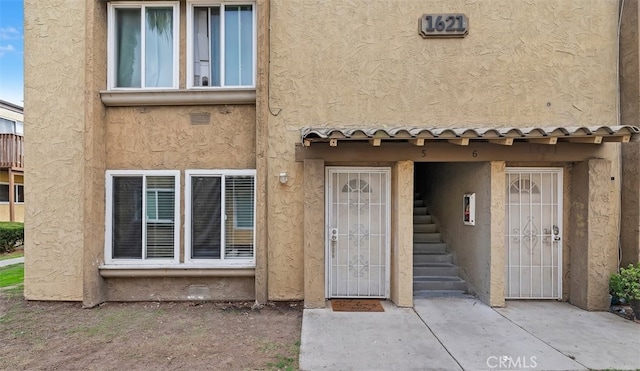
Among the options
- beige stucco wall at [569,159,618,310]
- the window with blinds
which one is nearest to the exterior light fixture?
the window with blinds

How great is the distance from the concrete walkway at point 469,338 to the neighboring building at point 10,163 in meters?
20.3

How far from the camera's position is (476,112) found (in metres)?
7.61

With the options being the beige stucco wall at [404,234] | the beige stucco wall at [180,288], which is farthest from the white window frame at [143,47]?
the beige stucco wall at [404,234]

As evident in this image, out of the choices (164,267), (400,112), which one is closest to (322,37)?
(400,112)

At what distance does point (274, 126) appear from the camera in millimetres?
7594

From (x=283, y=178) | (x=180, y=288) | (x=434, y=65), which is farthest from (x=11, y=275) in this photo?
(x=434, y=65)

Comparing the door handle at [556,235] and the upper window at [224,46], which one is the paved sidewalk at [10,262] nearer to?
the upper window at [224,46]

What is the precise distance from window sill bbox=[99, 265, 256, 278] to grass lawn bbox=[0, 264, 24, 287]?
4.08 m

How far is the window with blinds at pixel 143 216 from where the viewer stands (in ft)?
25.3

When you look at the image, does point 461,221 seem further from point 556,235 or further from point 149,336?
point 149,336

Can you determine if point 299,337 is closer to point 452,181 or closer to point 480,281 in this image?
point 480,281

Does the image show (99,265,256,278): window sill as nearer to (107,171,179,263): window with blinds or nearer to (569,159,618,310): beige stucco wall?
(107,171,179,263): window with blinds

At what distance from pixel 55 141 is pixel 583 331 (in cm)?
1112

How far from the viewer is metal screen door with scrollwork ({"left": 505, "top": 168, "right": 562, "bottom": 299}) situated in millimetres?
7684
